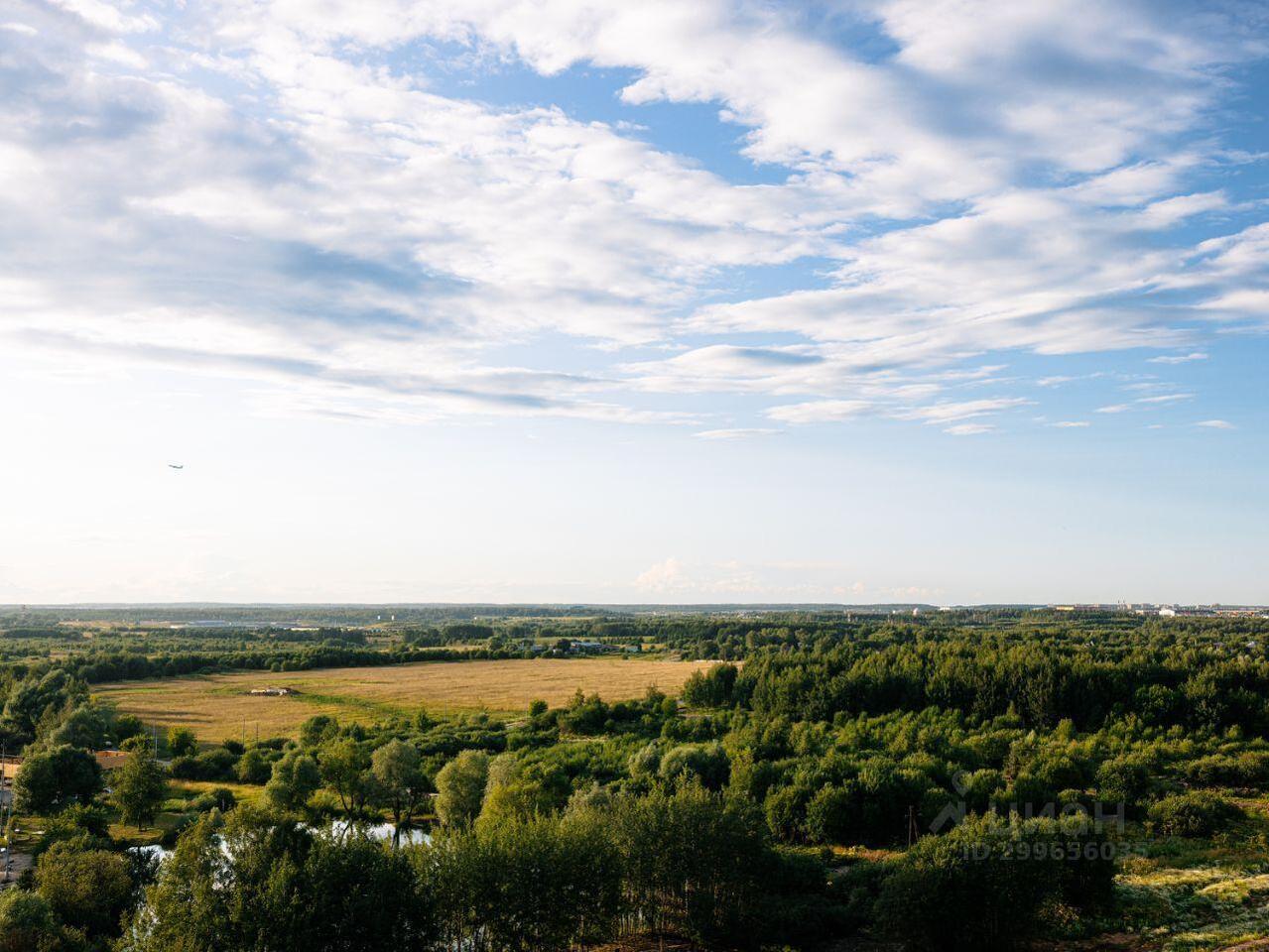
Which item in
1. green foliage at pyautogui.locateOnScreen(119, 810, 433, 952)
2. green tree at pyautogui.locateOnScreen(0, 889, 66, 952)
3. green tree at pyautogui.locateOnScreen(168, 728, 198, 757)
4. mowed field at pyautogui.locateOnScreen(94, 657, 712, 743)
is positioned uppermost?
green foliage at pyautogui.locateOnScreen(119, 810, 433, 952)

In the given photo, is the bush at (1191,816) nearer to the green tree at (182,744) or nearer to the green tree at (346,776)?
the green tree at (346,776)

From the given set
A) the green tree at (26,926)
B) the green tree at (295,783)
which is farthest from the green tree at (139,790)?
the green tree at (26,926)

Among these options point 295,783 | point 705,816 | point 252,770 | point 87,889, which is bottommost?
point 252,770

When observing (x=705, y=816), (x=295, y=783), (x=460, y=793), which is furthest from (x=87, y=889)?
(x=705, y=816)

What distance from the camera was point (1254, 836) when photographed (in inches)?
1852

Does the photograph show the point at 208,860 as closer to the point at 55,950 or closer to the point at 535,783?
the point at 55,950

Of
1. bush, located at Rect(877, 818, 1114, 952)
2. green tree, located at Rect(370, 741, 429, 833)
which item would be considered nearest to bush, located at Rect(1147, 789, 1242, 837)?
bush, located at Rect(877, 818, 1114, 952)

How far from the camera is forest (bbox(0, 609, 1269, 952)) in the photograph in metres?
29.3

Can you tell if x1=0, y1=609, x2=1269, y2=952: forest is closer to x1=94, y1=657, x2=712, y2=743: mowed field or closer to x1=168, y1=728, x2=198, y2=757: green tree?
x1=168, y1=728, x2=198, y2=757: green tree

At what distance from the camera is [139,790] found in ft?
181

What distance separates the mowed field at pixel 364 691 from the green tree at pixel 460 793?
36010 mm

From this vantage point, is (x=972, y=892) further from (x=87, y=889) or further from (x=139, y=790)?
(x=139, y=790)

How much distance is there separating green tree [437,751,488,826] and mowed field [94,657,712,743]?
3601 centimetres

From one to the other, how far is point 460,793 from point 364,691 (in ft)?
213
